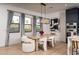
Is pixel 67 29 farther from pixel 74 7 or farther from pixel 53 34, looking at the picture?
pixel 74 7

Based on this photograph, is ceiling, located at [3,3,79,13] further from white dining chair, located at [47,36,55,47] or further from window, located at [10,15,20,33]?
white dining chair, located at [47,36,55,47]

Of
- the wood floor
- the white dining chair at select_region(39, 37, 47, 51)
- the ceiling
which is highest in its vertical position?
the ceiling

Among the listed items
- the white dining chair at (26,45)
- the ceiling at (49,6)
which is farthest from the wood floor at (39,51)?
the ceiling at (49,6)

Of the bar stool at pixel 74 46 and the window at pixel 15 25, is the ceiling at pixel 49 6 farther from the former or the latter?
the bar stool at pixel 74 46

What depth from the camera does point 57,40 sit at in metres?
2.66

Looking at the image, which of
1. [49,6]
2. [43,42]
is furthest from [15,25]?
[49,6]

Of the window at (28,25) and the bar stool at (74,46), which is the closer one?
the bar stool at (74,46)

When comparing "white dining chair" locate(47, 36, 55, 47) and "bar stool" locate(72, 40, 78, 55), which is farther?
"white dining chair" locate(47, 36, 55, 47)

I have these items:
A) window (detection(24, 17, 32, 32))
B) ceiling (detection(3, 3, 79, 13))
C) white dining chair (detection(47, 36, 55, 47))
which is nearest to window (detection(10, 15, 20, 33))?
window (detection(24, 17, 32, 32))

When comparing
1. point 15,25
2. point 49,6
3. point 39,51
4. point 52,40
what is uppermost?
point 49,6

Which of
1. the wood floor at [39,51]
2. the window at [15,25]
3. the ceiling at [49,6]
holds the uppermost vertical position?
the ceiling at [49,6]

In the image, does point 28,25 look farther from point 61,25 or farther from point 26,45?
point 61,25
